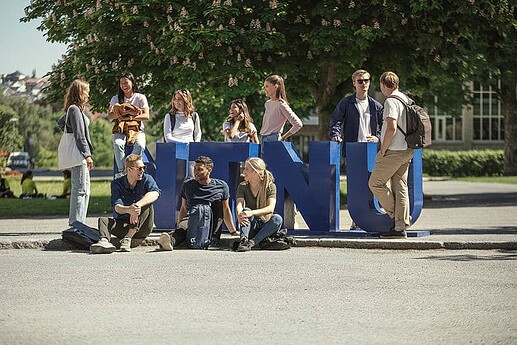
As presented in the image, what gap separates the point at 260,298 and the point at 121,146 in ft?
23.4

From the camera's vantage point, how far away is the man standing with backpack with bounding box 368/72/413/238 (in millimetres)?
14812

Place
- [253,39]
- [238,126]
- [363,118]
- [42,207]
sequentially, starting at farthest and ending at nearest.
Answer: [42,207]
[253,39]
[238,126]
[363,118]

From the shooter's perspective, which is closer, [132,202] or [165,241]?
[165,241]

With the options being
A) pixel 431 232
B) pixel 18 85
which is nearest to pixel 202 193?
pixel 431 232

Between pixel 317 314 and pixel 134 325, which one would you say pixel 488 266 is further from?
pixel 134 325

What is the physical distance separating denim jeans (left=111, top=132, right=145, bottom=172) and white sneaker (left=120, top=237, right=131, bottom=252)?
90.0 inches

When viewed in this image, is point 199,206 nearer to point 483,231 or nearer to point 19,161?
point 483,231

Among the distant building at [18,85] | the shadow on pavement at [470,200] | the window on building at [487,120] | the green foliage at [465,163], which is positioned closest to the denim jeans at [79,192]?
the shadow on pavement at [470,200]

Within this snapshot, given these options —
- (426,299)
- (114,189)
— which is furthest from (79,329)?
(114,189)

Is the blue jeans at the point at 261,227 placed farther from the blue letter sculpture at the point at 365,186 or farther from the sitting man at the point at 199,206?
the blue letter sculpture at the point at 365,186

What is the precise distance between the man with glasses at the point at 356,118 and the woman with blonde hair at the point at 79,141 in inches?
127

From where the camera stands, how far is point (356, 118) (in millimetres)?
15852

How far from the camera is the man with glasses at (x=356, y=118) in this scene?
15812 mm

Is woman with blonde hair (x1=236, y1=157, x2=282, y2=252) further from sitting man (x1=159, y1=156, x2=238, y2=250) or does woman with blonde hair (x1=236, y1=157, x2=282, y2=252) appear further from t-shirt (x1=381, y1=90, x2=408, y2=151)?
t-shirt (x1=381, y1=90, x2=408, y2=151)
